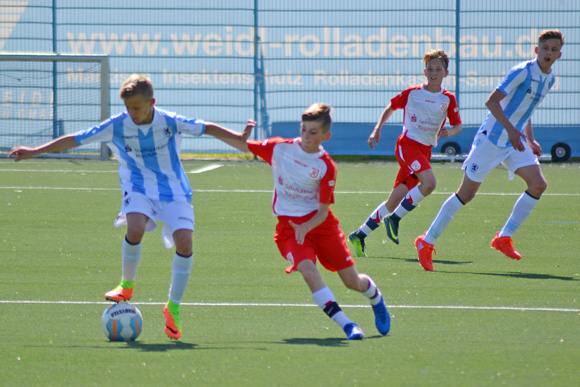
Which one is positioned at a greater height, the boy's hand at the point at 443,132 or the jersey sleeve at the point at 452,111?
the jersey sleeve at the point at 452,111

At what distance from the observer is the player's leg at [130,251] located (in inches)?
223

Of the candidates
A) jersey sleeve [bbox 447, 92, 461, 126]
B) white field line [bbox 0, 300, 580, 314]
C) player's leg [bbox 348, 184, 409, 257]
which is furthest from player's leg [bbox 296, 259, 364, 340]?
jersey sleeve [bbox 447, 92, 461, 126]

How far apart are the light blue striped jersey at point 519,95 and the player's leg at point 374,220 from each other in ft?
4.08

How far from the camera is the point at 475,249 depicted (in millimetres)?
8945

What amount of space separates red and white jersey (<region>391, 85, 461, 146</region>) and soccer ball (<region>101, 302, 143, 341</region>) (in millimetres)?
4443

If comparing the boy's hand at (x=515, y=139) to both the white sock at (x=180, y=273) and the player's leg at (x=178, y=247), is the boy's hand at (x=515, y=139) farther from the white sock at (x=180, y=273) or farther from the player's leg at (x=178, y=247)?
the white sock at (x=180, y=273)

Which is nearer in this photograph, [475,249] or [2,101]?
[475,249]

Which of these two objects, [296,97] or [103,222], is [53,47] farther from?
[103,222]

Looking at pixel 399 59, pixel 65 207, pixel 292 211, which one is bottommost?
pixel 65 207

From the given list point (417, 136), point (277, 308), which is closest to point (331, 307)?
point (277, 308)

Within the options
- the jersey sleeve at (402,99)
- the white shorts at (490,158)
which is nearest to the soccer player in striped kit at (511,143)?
the white shorts at (490,158)

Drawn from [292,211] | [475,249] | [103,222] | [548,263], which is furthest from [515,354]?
[103,222]

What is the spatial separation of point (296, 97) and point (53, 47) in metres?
5.52

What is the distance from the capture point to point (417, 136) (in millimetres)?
9148
